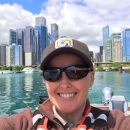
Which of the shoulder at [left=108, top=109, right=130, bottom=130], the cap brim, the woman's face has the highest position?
the cap brim

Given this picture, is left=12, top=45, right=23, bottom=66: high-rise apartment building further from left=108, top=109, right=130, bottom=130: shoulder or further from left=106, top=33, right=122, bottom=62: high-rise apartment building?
left=108, top=109, right=130, bottom=130: shoulder

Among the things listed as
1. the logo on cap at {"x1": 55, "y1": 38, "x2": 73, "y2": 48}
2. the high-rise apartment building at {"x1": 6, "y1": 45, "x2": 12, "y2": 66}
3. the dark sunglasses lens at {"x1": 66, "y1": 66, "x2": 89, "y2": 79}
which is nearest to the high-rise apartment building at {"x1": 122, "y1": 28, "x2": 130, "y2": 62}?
the high-rise apartment building at {"x1": 6, "y1": 45, "x2": 12, "y2": 66}

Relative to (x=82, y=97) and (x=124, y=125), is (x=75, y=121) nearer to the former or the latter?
(x=82, y=97)

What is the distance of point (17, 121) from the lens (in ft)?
5.06

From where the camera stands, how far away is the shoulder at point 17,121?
4.81 ft

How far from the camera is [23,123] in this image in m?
1.57

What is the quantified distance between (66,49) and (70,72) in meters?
0.20

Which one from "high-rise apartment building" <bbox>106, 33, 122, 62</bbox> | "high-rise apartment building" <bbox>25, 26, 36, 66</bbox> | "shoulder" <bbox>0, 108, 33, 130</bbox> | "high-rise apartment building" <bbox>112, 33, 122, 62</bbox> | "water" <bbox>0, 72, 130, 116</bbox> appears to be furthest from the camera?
"high-rise apartment building" <bbox>106, 33, 122, 62</bbox>

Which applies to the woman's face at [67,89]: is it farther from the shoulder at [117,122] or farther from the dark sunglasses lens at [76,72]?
the shoulder at [117,122]

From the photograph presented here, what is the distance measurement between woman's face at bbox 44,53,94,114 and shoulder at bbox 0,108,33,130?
10.1 inches

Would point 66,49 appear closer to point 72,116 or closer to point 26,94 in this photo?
point 72,116

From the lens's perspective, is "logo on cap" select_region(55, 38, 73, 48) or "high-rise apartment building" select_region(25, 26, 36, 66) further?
"high-rise apartment building" select_region(25, 26, 36, 66)

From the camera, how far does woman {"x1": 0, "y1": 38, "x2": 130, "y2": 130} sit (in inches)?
60.6

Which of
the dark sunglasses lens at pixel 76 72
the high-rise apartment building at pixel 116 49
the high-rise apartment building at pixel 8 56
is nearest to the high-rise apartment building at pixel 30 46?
the high-rise apartment building at pixel 8 56
